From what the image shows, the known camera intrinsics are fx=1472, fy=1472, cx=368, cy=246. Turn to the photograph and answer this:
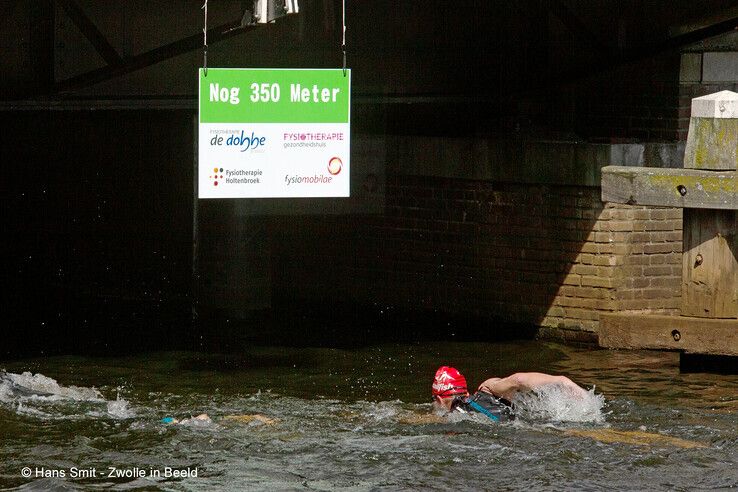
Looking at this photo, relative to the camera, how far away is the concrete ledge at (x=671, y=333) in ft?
37.7

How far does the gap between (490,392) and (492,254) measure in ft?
16.8

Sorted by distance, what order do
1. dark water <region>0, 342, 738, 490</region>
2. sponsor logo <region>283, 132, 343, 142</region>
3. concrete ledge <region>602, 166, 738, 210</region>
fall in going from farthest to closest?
1. sponsor logo <region>283, 132, 343, 142</region>
2. concrete ledge <region>602, 166, 738, 210</region>
3. dark water <region>0, 342, 738, 490</region>

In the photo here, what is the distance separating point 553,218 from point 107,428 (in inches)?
258

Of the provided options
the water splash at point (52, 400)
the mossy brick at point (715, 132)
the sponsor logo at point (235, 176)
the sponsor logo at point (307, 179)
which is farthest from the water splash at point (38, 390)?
the mossy brick at point (715, 132)

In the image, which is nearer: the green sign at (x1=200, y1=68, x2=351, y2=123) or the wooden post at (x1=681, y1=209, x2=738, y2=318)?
the wooden post at (x1=681, y1=209, x2=738, y2=318)

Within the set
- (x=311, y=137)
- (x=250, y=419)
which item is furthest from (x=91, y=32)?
(x=250, y=419)

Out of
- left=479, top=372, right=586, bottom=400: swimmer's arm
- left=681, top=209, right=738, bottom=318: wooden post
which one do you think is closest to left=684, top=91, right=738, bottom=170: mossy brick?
left=681, top=209, right=738, bottom=318: wooden post

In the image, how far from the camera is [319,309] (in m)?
19.2

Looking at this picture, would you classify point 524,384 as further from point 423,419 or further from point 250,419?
point 250,419

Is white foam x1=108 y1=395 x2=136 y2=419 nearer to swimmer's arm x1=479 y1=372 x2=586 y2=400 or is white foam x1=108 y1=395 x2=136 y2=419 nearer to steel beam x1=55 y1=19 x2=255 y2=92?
swimmer's arm x1=479 y1=372 x2=586 y2=400

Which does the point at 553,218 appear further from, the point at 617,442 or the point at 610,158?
the point at 617,442

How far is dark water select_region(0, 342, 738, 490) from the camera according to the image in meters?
10.9

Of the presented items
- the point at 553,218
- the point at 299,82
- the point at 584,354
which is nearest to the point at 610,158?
the point at 553,218

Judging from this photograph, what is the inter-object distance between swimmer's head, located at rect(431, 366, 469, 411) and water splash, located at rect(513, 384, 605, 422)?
522 millimetres
